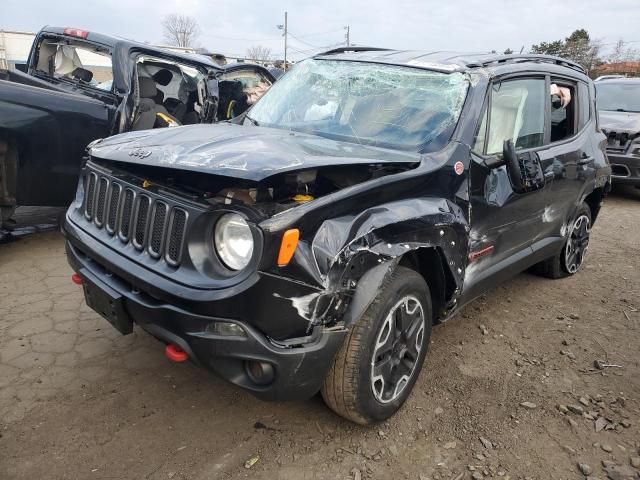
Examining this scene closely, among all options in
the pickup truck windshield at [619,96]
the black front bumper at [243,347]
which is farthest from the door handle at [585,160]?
the pickup truck windshield at [619,96]

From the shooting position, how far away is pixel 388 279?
2.33 metres

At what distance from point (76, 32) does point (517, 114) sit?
15.4 feet

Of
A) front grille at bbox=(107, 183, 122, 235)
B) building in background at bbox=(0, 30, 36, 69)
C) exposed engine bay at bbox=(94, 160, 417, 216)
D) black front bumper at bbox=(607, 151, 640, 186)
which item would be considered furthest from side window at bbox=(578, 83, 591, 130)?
building in background at bbox=(0, 30, 36, 69)

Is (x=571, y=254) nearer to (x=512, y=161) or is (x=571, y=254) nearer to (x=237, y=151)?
(x=512, y=161)

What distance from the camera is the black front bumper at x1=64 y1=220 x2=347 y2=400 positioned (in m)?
1.97

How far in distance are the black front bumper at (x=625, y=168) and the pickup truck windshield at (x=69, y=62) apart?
7.40m

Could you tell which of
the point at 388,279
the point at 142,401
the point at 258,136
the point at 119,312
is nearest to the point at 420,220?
the point at 388,279

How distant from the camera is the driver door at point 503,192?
116 inches

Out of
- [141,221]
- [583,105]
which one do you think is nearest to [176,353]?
[141,221]

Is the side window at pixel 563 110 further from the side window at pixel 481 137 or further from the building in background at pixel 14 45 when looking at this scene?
the building in background at pixel 14 45

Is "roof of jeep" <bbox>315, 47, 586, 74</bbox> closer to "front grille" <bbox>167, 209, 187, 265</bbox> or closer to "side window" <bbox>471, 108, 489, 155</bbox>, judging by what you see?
"side window" <bbox>471, 108, 489, 155</bbox>

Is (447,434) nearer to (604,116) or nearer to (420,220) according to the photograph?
(420,220)

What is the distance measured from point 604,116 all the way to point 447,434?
778cm

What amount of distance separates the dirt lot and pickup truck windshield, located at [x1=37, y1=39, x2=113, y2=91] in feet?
9.63
